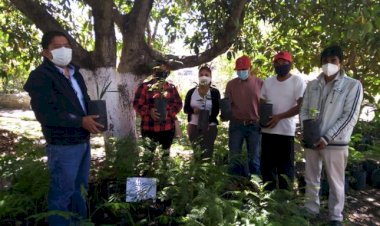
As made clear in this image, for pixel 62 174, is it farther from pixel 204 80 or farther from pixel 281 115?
pixel 281 115

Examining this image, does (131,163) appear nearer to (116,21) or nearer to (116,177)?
(116,177)

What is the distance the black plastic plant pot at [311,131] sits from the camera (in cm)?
346

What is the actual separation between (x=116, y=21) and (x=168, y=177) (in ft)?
7.47

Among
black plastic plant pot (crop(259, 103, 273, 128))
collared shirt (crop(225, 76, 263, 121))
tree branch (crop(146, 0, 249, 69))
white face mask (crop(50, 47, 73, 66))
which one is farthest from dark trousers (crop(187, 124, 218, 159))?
white face mask (crop(50, 47, 73, 66))

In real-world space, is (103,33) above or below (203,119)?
above

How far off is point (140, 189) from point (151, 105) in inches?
46.0

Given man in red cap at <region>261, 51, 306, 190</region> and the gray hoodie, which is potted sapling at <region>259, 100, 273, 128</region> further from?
the gray hoodie

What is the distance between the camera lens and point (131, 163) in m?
3.74

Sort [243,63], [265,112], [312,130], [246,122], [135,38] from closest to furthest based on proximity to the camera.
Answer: [312,130], [265,112], [243,63], [246,122], [135,38]

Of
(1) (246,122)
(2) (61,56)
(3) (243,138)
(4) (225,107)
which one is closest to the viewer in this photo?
(2) (61,56)

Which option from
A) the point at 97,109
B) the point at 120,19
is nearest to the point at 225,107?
the point at 97,109

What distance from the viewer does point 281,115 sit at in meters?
4.02

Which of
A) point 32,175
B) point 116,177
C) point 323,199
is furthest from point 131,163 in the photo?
point 323,199

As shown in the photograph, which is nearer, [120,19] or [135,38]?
[135,38]
